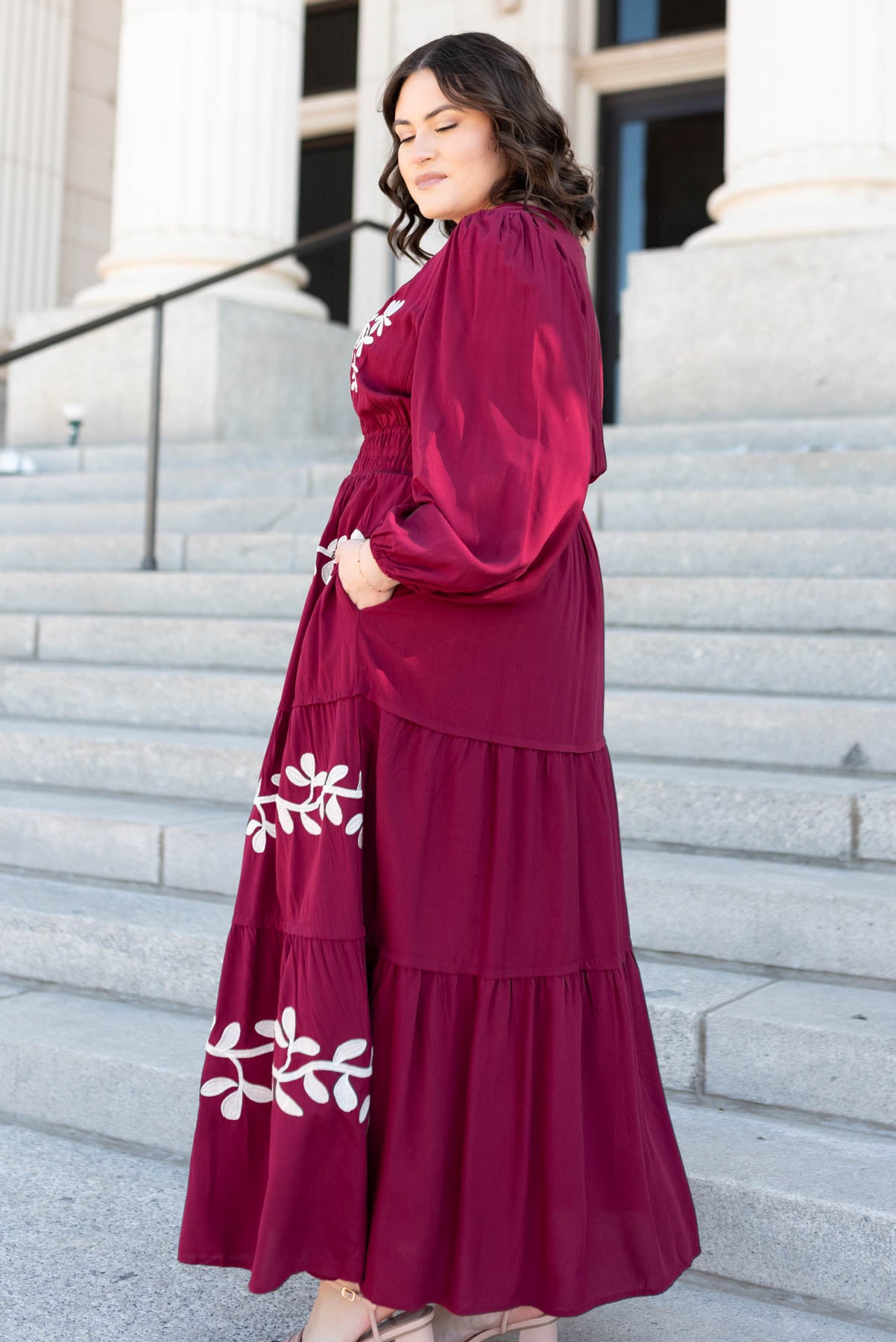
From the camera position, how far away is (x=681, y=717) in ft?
12.6

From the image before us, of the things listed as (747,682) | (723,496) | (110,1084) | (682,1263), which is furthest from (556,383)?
(723,496)

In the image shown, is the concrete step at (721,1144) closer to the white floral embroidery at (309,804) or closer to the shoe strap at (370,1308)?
the shoe strap at (370,1308)

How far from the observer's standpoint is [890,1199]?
2291 millimetres

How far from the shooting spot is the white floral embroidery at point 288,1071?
1902mm

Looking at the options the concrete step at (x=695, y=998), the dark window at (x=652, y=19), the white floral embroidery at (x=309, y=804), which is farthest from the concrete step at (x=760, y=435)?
the dark window at (x=652, y=19)

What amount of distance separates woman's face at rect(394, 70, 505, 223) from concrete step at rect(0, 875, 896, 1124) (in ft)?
5.14

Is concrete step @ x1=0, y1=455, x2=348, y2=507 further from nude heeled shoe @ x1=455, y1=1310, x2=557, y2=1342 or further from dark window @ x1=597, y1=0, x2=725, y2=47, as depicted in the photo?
dark window @ x1=597, y1=0, x2=725, y2=47

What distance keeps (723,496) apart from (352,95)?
8423 mm

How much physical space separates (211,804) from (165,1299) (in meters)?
1.98

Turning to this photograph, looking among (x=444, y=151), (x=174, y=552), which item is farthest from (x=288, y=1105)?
(x=174, y=552)

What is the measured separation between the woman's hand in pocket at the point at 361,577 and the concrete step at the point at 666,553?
1.88 meters

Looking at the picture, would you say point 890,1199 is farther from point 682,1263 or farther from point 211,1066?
point 211,1066

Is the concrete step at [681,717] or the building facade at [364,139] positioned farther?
the building facade at [364,139]

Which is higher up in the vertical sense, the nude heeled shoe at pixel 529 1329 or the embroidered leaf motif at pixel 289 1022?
the embroidered leaf motif at pixel 289 1022
